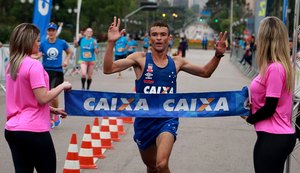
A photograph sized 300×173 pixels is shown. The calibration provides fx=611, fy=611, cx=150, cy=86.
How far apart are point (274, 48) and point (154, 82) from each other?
1554mm

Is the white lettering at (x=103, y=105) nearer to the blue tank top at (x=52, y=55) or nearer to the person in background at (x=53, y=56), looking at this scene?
the person in background at (x=53, y=56)

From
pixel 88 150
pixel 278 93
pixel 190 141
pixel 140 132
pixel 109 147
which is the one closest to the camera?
pixel 278 93

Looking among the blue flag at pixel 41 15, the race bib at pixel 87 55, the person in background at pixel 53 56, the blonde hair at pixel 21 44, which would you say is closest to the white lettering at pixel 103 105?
the blonde hair at pixel 21 44

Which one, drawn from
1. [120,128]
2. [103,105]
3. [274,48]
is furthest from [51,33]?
[274,48]

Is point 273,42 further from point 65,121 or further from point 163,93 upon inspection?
point 65,121

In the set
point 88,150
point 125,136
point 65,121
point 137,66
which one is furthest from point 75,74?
point 137,66

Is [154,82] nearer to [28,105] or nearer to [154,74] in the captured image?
[154,74]

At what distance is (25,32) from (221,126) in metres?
7.99

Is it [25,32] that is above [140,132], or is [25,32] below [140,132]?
above

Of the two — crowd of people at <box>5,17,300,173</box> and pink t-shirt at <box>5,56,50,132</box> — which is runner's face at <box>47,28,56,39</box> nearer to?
crowd of people at <box>5,17,300,173</box>

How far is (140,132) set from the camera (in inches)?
242

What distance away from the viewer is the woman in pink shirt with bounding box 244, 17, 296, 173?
16.3 ft

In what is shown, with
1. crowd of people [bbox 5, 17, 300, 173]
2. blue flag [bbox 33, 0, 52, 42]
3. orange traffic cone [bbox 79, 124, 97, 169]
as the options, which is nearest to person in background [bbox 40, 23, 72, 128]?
orange traffic cone [bbox 79, 124, 97, 169]

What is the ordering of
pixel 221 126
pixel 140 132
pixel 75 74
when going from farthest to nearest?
1. pixel 75 74
2. pixel 221 126
3. pixel 140 132
